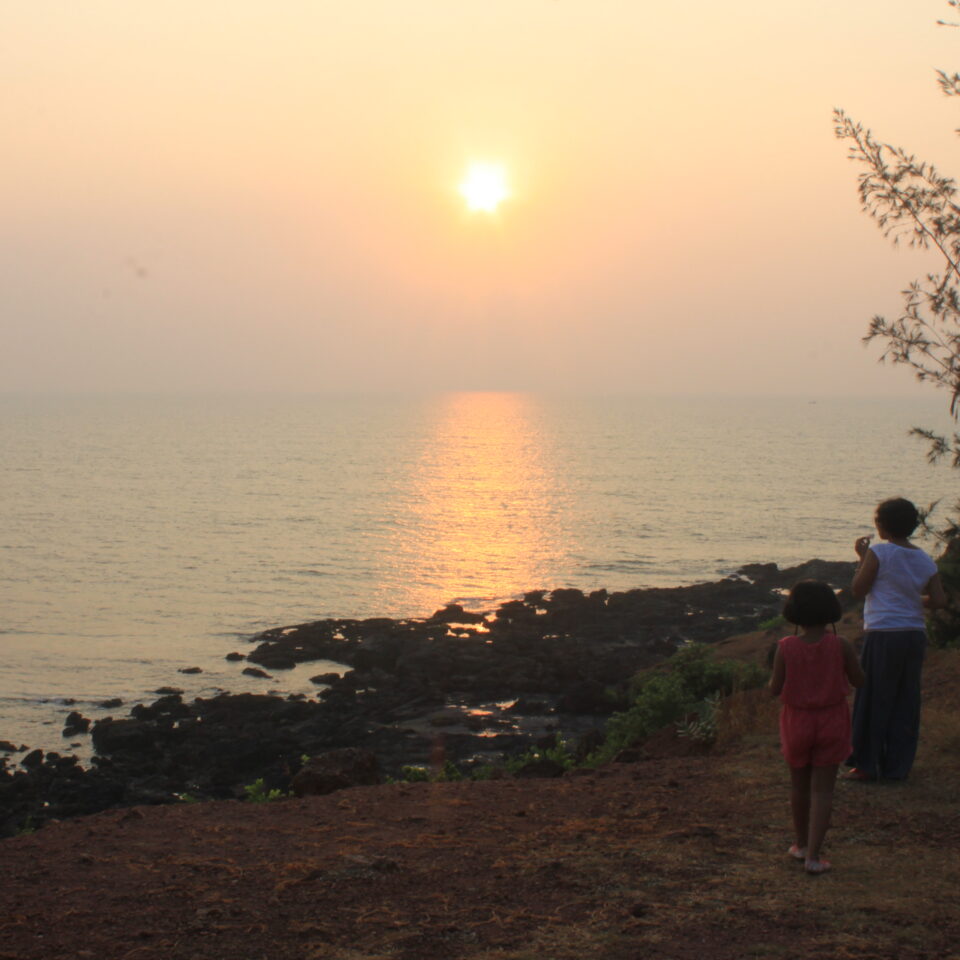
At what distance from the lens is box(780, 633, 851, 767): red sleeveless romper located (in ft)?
19.7

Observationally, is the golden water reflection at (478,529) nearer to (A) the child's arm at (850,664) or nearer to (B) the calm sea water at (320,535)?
(B) the calm sea water at (320,535)

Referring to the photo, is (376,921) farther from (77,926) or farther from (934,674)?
(934,674)

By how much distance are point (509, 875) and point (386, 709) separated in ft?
64.1

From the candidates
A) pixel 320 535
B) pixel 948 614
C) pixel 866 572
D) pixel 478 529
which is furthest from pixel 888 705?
pixel 478 529

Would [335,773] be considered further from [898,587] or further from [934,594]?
[934,594]

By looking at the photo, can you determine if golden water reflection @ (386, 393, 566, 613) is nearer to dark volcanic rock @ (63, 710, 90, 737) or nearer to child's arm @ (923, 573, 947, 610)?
dark volcanic rock @ (63, 710, 90, 737)

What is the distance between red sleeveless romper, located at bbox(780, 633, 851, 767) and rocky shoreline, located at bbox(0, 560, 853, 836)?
5248mm

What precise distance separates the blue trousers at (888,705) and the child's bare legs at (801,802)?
1588mm

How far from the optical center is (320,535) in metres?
59.4

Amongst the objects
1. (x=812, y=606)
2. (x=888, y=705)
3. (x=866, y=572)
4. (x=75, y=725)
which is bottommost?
(x=75, y=725)

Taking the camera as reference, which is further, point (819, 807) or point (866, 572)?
point (866, 572)

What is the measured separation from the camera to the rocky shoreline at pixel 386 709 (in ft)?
64.0

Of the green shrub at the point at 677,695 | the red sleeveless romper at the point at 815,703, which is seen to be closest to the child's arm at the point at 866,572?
the red sleeveless romper at the point at 815,703

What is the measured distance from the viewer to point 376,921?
5.58 m
